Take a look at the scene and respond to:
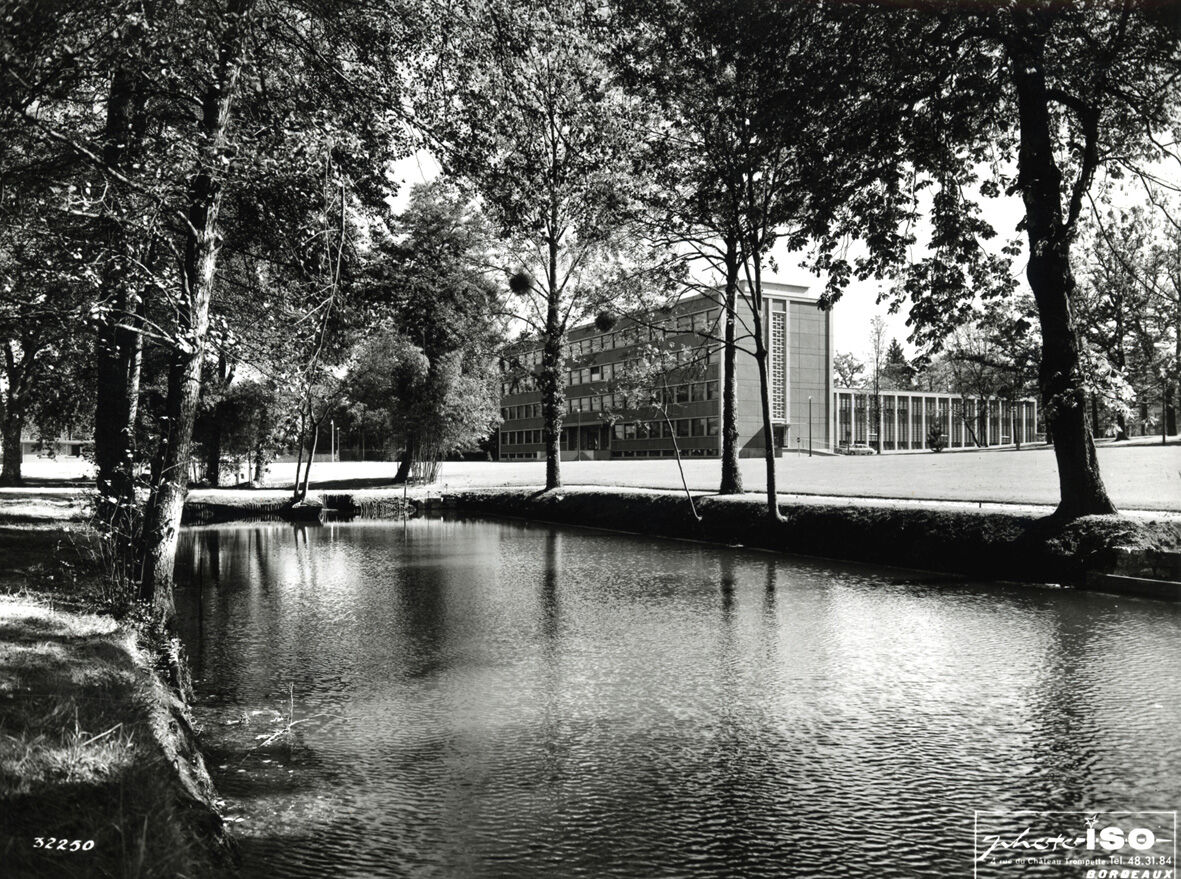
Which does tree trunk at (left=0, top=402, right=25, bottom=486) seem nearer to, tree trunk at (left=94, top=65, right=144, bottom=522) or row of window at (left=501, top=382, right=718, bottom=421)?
row of window at (left=501, top=382, right=718, bottom=421)

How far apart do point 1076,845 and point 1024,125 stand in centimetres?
1485

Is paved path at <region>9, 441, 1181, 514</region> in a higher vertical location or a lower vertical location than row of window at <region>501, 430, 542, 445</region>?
lower

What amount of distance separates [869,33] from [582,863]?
43.6ft

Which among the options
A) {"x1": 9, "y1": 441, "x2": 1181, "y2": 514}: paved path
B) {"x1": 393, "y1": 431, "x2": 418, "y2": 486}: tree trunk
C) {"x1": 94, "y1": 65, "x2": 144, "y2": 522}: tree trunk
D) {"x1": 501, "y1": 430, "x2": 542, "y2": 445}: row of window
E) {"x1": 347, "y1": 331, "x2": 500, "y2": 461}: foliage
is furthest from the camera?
{"x1": 501, "y1": 430, "x2": 542, "y2": 445}: row of window

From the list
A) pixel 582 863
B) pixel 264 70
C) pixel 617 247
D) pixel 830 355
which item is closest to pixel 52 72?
pixel 264 70

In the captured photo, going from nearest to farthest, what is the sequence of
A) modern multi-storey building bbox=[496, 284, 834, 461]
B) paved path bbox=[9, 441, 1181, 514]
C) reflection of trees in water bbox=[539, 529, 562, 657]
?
reflection of trees in water bbox=[539, 529, 562, 657], paved path bbox=[9, 441, 1181, 514], modern multi-storey building bbox=[496, 284, 834, 461]

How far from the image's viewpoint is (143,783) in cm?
451

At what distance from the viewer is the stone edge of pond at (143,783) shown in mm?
3889

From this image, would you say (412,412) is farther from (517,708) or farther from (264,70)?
(517,708)

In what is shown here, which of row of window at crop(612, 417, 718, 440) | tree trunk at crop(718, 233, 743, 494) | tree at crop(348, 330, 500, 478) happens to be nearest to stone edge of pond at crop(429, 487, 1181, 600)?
tree trunk at crop(718, 233, 743, 494)

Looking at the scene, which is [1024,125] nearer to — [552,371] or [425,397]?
[552,371]

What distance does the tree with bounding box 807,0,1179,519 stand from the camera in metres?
13.6

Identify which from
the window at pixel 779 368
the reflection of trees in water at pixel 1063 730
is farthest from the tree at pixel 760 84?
the window at pixel 779 368

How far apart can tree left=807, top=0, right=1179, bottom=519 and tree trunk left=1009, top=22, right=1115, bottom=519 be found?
2cm
